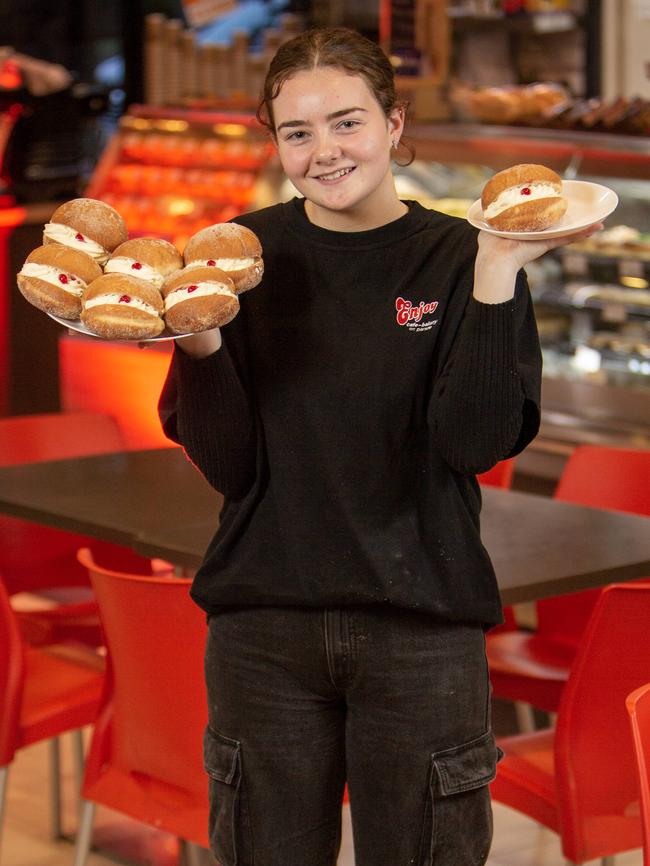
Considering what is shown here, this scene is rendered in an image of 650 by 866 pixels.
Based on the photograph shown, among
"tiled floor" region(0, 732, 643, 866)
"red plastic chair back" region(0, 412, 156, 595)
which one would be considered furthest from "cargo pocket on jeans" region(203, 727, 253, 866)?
"red plastic chair back" region(0, 412, 156, 595)

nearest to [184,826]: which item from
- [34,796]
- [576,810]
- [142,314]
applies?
[576,810]

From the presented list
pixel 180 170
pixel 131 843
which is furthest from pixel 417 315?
pixel 180 170

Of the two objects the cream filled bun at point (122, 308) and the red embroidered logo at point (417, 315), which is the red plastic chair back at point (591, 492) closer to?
the red embroidered logo at point (417, 315)

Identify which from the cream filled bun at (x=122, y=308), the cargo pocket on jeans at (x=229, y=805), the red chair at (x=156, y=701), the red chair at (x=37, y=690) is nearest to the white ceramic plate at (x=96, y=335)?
the cream filled bun at (x=122, y=308)

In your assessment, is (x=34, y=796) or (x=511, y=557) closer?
(x=511, y=557)

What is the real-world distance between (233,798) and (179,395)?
530 mm

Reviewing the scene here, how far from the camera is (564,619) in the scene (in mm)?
3660

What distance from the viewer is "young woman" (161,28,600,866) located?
75.0 inches

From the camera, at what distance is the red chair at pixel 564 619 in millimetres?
3365

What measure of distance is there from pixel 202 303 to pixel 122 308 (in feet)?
0.36

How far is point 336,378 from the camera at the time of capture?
1.94m

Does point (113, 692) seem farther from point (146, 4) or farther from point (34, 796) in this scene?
point (146, 4)

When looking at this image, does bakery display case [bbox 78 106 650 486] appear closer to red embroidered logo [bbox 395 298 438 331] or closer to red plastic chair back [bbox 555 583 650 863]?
red plastic chair back [bbox 555 583 650 863]

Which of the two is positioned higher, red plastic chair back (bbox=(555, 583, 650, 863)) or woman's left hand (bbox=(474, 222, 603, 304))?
woman's left hand (bbox=(474, 222, 603, 304))
